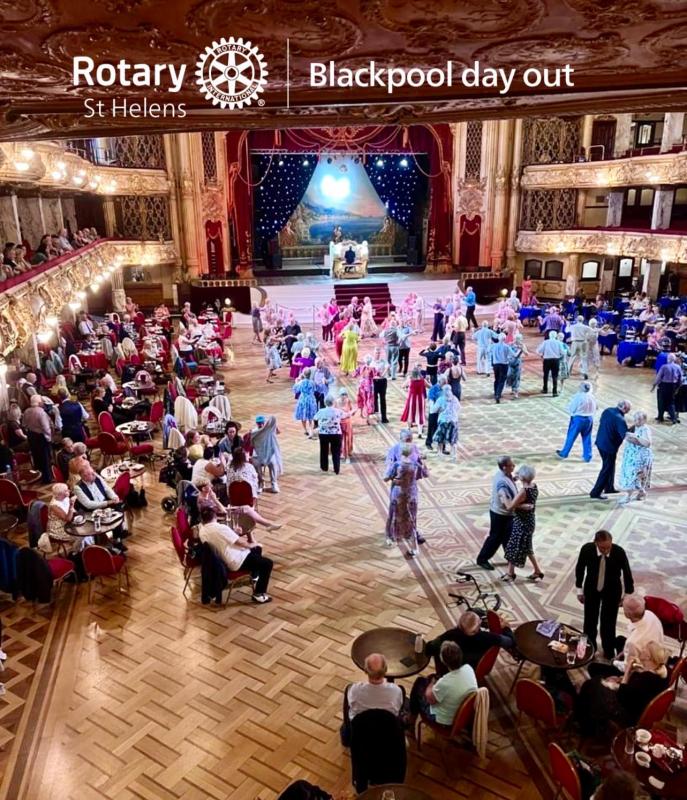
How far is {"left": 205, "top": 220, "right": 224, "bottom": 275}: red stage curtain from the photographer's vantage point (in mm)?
22891

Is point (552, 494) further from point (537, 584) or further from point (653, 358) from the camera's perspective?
point (653, 358)

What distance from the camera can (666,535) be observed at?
7371mm

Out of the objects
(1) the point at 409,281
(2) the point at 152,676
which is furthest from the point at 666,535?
(1) the point at 409,281

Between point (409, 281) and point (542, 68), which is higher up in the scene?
point (542, 68)

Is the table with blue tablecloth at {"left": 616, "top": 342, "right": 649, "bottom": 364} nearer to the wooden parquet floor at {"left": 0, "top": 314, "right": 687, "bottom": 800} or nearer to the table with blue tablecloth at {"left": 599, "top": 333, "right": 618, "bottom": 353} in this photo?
the table with blue tablecloth at {"left": 599, "top": 333, "right": 618, "bottom": 353}

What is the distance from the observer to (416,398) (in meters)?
11.0

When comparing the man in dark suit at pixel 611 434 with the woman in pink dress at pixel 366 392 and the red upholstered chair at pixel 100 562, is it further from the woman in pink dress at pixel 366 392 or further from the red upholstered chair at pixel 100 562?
the red upholstered chair at pixel 100 562

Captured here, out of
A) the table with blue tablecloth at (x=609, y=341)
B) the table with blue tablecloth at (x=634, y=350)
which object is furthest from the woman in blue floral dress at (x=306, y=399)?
the table with blue tablecloth at (x=609, y=341)

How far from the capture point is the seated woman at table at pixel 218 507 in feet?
21.3

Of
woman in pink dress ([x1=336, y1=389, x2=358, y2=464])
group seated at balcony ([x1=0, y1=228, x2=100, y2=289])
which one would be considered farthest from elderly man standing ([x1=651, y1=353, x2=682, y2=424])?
group seated at balcony ([x1=0, y1=228, x2=100, y2=289])

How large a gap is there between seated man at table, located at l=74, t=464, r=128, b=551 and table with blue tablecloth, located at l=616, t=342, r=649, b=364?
41.5 ft

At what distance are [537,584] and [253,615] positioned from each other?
2.85 meters

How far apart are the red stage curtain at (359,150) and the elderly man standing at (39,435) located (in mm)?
Answer: 14891

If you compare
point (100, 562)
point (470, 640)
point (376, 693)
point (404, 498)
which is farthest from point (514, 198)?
point (376, 693)
